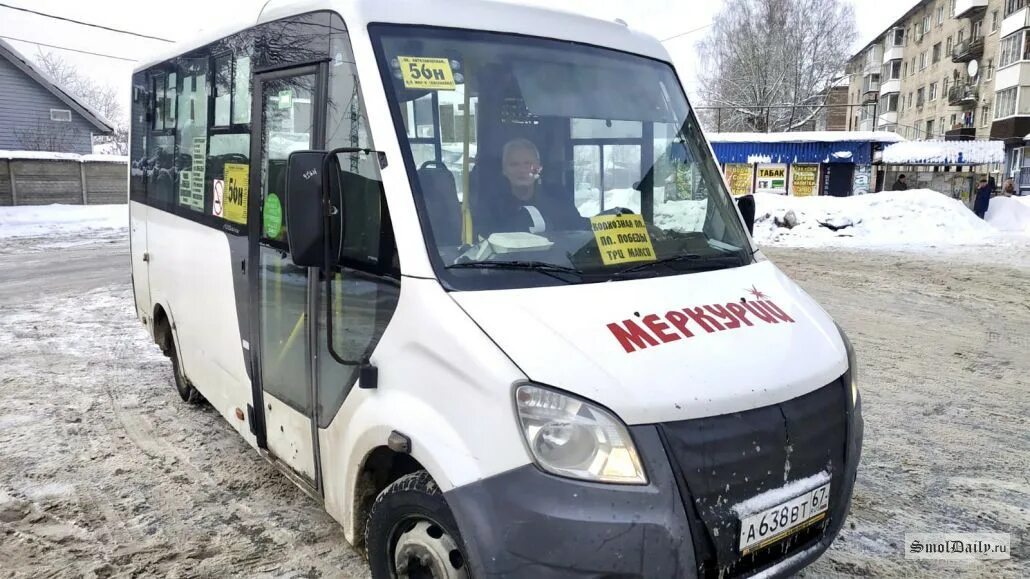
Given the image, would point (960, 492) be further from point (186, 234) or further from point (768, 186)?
point (768, 186)

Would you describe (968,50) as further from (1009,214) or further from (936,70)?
(1009,214)

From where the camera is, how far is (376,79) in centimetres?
283

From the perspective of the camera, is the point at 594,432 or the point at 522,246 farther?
→ the point at 522,246

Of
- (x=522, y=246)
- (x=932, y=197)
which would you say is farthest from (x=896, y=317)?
(x=932, y=197)

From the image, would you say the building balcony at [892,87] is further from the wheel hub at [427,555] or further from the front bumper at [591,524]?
the wheel hub at [427,555]

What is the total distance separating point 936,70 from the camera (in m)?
59.9

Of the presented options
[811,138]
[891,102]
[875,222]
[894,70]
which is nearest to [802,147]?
[811,138]

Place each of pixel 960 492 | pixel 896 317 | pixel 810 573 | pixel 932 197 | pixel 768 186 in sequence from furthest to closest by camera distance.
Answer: pixel 768 186 < pixel 932 197 < pixel 896 317 < pixel 960 492 < pixel 810 573

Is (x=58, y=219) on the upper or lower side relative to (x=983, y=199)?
lower

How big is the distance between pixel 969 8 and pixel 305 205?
61934 mm

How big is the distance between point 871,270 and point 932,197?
27.5 feet

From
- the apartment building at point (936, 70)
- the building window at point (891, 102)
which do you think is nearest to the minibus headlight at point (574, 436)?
the apartment building at point (936, 70)

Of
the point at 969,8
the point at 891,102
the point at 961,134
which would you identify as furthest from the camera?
the point at 891,102

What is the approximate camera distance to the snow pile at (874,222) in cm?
1841
